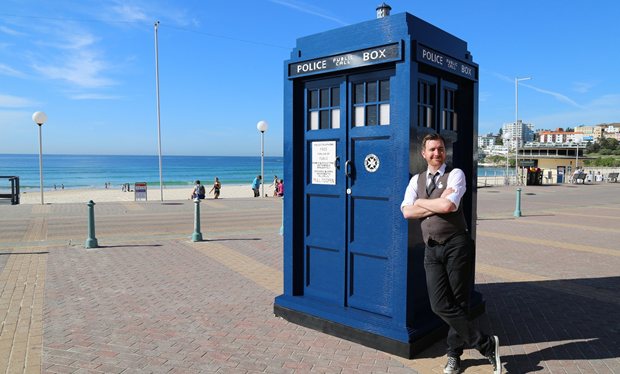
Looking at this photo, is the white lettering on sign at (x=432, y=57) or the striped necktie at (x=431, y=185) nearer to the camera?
the striped necktie at (x=431, y=185)

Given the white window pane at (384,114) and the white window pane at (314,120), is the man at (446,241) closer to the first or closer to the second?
the white window pane at (384,114)

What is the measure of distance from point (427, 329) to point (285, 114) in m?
2.59

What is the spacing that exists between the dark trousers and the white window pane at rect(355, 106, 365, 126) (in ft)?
4.82

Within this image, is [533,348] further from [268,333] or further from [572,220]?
[572,220]

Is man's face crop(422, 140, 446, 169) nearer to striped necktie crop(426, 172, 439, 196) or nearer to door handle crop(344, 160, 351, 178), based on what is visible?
striped necktie crop(426, 172, 439, 196)

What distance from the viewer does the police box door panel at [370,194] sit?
4.17 meters

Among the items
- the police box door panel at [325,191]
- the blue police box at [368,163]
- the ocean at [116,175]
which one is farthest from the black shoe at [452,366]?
the ocean at [116,175]

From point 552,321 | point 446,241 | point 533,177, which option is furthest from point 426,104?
point 533,177

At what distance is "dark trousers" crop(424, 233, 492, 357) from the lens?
11.1ft

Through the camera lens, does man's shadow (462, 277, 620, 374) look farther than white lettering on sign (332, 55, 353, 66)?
No

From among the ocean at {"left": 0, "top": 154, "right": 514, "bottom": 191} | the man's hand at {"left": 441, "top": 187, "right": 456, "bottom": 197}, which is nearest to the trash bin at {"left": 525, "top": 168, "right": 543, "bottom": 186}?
the ocean at {"left": 0, "top": 154, "right": 514, "bottom": 191}

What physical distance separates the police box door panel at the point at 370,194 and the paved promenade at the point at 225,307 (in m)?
0.59

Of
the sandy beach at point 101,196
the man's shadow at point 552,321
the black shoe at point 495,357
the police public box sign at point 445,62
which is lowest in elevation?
the sandy beach at point 101,196

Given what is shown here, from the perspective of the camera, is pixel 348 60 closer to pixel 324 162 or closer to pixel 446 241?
pixel 324 162
